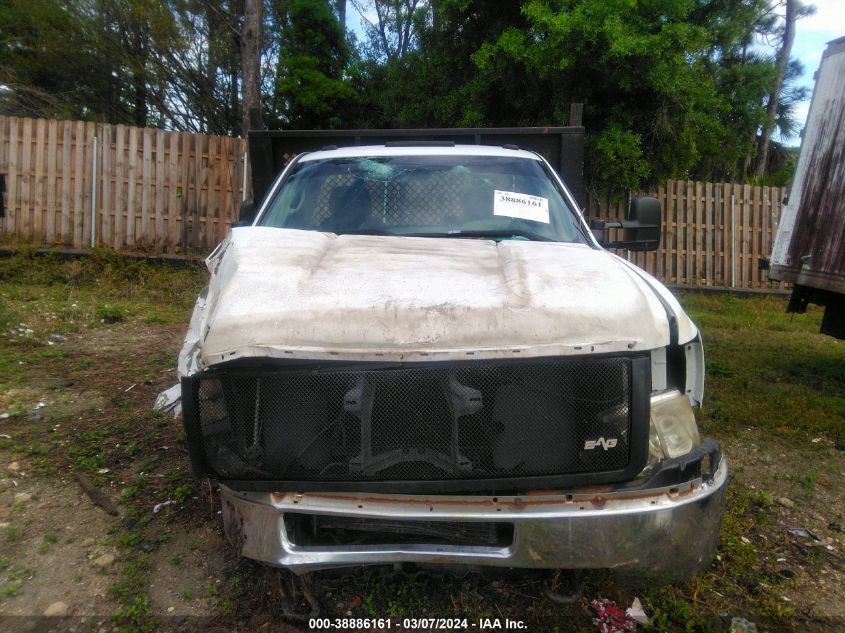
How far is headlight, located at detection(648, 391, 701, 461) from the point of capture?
7.60 feet

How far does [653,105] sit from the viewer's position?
10.4 metres

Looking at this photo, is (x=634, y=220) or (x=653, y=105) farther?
(x=653, y=105)

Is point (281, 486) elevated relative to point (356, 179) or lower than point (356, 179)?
lower

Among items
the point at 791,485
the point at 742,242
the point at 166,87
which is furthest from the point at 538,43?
the point at 166,87

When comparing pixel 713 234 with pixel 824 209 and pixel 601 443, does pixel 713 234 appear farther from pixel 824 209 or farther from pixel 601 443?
pixel 601 443

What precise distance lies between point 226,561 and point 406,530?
110cm

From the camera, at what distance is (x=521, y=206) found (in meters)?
3.54

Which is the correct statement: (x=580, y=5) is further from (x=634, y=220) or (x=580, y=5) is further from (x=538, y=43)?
(x=634, y=220)

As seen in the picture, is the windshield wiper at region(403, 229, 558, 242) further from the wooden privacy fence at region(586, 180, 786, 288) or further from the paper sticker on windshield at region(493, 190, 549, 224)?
the wooden privacy fence at region(586, 180, 786, 288)

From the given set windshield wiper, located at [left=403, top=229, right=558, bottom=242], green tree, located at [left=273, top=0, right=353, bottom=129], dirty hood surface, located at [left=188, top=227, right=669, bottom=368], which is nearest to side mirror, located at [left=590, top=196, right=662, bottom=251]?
windshield wiper, located at [left=403, top=229, right=558, bottom=242]

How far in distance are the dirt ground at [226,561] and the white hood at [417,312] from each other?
93 cm

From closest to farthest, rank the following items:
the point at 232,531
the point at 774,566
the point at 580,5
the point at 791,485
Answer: the point at 232,531 → the point at 774,566 → the point at 791,485 → the point at 580,5

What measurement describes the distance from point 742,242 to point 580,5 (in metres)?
5.03

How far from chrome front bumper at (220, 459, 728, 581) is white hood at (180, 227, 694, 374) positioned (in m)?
0.51
